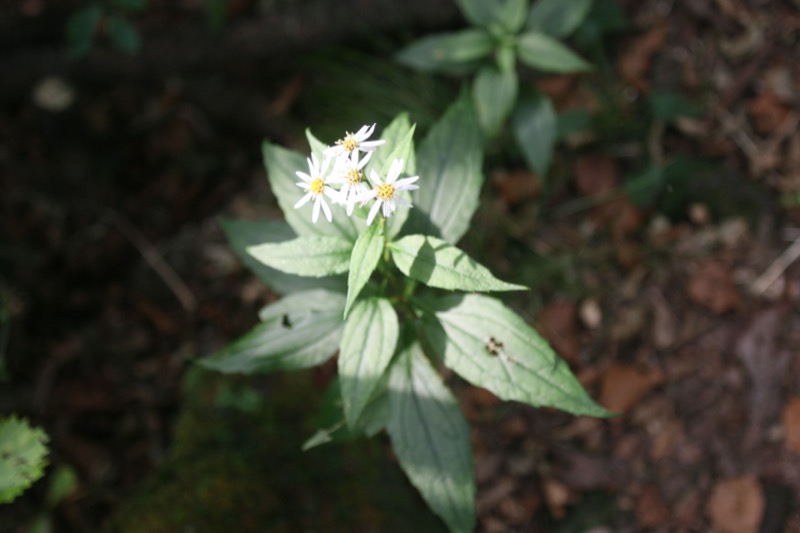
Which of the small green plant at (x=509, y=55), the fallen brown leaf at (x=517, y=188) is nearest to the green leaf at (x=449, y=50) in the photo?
the small green plant at (x=509, y=55)

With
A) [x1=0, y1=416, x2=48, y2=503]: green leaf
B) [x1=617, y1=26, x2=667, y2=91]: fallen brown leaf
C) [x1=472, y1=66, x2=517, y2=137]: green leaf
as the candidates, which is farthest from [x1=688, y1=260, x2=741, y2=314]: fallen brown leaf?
[x1=0, y1=416, x2=48, y2=503]: green leaf

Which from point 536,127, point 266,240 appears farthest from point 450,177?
point 536,127

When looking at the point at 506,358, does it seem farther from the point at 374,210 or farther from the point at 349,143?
the point at 349,143

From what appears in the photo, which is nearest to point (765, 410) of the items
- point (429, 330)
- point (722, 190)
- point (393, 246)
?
point (722, 190)

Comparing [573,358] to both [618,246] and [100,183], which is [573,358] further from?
[100,183]

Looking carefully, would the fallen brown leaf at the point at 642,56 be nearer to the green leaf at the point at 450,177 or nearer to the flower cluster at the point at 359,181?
the green leaf at the point at 450,177

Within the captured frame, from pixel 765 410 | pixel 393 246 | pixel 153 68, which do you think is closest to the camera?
pixel 393 246
